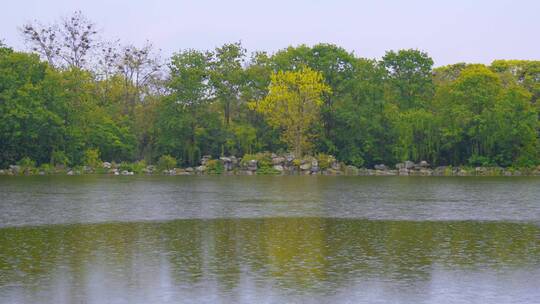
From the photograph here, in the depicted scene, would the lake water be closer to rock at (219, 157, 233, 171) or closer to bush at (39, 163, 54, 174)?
bush at (39, 163, 54, 174)

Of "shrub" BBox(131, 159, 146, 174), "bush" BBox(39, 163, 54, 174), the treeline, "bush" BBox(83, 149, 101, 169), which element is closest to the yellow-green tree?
the treeline

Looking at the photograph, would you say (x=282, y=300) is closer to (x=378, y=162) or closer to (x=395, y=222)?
(x=395, y=222)

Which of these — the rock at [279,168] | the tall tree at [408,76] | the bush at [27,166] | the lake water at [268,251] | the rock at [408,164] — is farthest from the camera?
the tall tree at [408,76]

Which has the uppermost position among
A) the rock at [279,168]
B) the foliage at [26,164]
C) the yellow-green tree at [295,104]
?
the yellow-green tree at [295,104]

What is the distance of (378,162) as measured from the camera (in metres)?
93.9

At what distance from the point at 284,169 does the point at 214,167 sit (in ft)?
29.9

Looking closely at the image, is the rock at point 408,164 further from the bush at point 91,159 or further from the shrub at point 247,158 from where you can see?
the bush at point 91,159

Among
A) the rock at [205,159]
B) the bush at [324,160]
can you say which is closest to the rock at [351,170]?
the bush at [324,160]

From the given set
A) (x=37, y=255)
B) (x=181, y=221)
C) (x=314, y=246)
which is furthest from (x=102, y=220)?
(x=314, y=246)

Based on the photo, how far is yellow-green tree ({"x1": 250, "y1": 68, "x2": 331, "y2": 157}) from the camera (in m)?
86.9

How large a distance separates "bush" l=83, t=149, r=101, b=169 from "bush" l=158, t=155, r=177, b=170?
7.81 metres

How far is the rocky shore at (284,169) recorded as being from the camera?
84438mm

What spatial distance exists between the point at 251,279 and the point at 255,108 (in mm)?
76752

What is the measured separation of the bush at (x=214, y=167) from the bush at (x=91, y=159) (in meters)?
13.9
